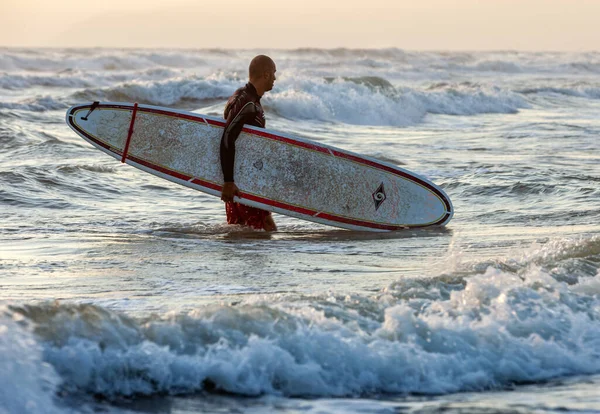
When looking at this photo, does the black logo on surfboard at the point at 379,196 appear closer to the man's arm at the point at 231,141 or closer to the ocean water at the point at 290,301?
the ocean water at the point at 290,301

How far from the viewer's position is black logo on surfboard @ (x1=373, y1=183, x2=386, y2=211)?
7.52m

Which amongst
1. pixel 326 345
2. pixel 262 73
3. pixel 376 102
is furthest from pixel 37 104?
pixel 326 345

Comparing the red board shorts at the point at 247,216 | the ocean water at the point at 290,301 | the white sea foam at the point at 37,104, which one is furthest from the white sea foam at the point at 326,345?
the white sea foam at the point at 37,104

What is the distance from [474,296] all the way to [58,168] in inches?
260

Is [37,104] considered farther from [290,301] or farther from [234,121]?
[290,301]

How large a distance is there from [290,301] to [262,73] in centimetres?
250

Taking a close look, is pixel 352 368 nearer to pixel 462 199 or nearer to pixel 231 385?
pixel 231 385

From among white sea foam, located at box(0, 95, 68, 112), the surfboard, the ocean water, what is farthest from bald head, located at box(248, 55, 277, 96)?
white sea foam, located at box(0, 95, 68, 112)

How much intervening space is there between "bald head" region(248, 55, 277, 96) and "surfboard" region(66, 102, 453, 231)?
0.54 meters

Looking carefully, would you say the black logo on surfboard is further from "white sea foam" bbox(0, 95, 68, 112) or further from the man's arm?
"white sea foam" bbox(0, 95, 68, 112)

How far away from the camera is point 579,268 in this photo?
542 cm

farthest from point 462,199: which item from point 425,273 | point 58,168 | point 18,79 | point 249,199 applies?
Answer: point 18,79

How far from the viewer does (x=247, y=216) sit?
7.34m

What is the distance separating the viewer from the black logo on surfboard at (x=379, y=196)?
7.52m
